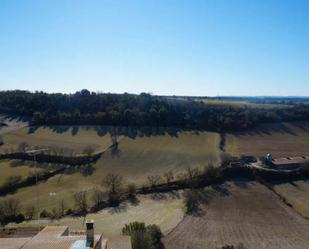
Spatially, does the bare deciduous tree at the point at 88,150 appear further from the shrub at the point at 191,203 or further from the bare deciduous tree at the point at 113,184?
the shrub at the point at 191,203

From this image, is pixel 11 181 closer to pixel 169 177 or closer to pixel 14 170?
pixel 14 170

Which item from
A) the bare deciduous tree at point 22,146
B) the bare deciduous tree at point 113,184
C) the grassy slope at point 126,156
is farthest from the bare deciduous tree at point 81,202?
the bare deciduous tree at point 22,146

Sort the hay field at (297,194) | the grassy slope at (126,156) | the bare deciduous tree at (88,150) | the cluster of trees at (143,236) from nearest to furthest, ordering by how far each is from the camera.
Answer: the cluster of trees at (143,236), the hay field at (297,194), the grassy slope at (126,156), the bare deciduous tree at (88,150)

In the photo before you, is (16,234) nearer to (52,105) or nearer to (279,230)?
(279,230)

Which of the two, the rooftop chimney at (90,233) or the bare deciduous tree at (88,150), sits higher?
the rooftop chimney at (90,233)

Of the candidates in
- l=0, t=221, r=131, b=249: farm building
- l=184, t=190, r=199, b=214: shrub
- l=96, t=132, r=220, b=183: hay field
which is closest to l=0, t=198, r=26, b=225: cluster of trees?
l=0, t=221, r=131, b=249: farm building

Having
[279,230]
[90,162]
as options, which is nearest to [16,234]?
[279,230]
